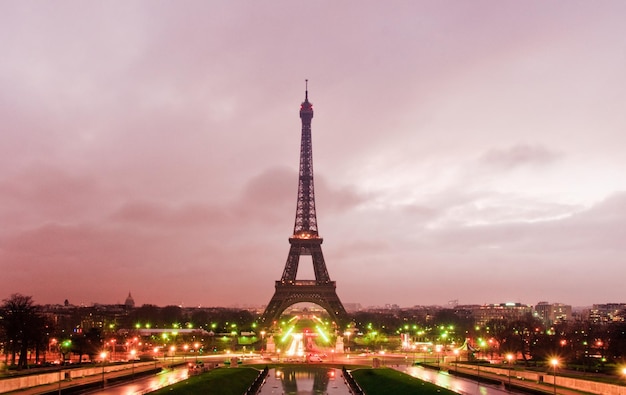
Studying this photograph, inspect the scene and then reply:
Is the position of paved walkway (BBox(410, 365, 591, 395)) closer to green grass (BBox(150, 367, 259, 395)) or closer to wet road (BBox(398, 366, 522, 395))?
wet road (BBox(398, 366, 522, 395))

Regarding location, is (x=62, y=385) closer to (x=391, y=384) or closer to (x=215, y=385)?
(x=215, y=385)

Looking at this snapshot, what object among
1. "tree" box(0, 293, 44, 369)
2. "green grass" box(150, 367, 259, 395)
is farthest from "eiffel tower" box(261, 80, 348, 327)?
"green grass" box(150, 367, 259, 395)

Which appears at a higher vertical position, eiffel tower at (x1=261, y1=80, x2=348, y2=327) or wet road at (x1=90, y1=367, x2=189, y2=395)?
eiffel tower at (x1=261, y1=80, x2=348, y2=327)

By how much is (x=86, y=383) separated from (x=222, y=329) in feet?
413

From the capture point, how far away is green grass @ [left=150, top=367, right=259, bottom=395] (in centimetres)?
4644

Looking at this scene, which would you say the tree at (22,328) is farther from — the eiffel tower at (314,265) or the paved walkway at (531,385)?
the eiffel tower at (314,265)

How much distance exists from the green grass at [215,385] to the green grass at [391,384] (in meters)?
11.1

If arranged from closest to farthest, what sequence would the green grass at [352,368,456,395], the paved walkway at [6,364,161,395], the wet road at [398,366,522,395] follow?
the paved walkway at [6,364,161,395]
the green grass at [352,368,456,395]
the wet road at [398,366,522,395]

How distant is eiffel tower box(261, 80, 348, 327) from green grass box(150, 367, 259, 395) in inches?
3051

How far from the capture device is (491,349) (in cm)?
10181

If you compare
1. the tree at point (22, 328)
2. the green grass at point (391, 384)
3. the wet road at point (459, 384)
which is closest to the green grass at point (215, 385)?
the green grass at point (391, 384)

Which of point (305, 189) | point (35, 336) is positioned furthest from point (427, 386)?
point (305, 189)

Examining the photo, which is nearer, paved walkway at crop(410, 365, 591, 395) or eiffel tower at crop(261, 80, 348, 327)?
paved walkway at crop(410, 365, 591, 395)

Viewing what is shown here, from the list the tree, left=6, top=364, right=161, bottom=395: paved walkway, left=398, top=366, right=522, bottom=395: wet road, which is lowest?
left=398, top=366, right=522, bottom=395: wet road
